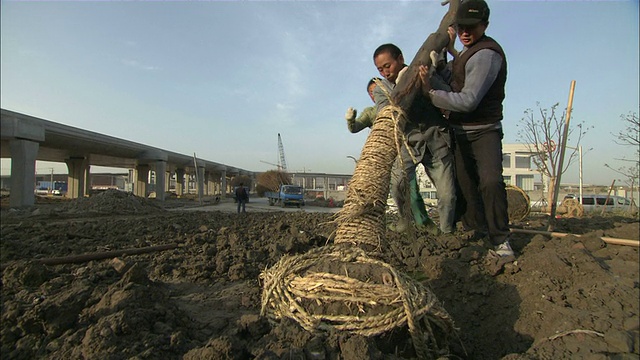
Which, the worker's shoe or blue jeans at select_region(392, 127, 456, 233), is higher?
blue jeans at select_region(392, 127, 456, 233)

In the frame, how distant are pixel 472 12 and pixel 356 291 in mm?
2489

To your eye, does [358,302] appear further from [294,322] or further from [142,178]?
[142,178]

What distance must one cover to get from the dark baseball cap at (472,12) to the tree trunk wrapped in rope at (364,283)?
120 cm

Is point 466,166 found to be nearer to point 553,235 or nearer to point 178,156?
point 553,235

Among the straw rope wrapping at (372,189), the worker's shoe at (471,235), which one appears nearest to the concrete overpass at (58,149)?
the straw rope wrapping at (372,189)

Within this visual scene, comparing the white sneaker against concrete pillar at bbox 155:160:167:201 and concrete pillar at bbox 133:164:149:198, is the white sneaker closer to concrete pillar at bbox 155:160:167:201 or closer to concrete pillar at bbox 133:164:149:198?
concrete pillar at bbox 155:160:167:201

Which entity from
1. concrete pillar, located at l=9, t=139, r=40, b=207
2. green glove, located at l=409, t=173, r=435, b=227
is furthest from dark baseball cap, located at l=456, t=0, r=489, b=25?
concrete pillar, located at l=9, t=139, r=40, b=207

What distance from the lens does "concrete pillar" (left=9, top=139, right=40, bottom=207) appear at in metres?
15.8

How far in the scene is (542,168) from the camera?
14.5m

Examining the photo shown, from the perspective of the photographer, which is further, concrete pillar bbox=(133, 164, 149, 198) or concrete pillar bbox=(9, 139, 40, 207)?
concrete pillar bbox=(133, 164, 149, 198)

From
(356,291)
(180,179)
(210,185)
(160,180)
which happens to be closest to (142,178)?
(160,180)

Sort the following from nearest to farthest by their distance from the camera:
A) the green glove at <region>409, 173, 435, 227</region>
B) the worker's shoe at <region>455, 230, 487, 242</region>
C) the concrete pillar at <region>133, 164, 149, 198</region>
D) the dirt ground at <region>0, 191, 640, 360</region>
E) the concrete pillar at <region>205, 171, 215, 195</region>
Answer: the dirt ground at <region>0, 191, 640, 360</region> → the worker's shoe at <region>455, 230, 487, 242</region> → the green glove at <region>409, 173, 435, 227</region> → the concrete pillar at <region>133, 164, 149, 198</region> → the concrete pillar at <region>205, 171, 215, 195</region>

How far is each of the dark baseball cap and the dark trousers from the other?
0.92 m

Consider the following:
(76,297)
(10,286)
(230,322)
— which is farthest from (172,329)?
(10,286)
